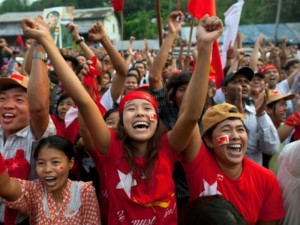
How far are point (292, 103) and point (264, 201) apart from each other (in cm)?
328

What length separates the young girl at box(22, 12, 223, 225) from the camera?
6.88 ft

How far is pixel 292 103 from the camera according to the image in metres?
5.23

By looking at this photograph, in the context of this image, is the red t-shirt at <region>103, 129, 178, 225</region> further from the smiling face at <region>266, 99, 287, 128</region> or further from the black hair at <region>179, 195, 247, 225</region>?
the smiling face at <region>266, 99, 287, 128</region>

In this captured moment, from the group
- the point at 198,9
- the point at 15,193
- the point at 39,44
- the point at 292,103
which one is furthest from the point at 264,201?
the point at 292,103

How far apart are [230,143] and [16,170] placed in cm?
135

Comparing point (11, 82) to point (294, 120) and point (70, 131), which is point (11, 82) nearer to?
point (70, 131)

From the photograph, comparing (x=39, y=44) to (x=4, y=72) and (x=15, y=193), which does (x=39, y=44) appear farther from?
(x=4, y=72)

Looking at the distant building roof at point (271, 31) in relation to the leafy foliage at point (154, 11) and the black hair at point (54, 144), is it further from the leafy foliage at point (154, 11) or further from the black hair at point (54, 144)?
the black hair at point (54, 144)

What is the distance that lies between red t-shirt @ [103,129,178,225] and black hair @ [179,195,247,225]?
1.75ft

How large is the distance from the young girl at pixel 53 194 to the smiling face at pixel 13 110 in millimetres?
250

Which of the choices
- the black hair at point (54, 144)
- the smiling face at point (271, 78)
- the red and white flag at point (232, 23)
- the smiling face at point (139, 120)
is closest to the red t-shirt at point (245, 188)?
the smiling face at point (139, 120)

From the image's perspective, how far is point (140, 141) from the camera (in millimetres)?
2297

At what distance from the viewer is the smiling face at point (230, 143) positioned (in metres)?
2.33

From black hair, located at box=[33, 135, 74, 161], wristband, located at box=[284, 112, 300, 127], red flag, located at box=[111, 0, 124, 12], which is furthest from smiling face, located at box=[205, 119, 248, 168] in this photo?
red flag, located at box=[111, 0, 124, 12]
